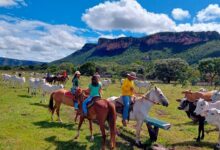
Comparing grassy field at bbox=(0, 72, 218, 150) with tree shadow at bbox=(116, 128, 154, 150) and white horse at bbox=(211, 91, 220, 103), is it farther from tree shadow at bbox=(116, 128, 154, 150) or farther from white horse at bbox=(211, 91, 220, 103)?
white horse at bbox=(211, 91, 220, 103)

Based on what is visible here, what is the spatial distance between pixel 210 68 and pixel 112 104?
8923cm

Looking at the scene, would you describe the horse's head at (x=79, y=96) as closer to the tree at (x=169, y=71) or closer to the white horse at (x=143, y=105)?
the white horse at (x=143, y=105)

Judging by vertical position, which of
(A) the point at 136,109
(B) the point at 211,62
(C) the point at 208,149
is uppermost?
(B) the point at 211,62

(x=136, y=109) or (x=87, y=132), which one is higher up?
(x=136, y=109)

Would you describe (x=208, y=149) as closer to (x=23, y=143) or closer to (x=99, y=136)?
(x=99, y=136)

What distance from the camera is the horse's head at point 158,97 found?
46.7 ft

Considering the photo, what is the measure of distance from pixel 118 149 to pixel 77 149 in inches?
75.3

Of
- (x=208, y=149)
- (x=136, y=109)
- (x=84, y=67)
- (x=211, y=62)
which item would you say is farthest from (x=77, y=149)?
(x=84, y=67)

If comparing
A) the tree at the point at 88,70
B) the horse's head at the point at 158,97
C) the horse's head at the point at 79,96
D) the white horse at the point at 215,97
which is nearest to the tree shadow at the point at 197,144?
the horse's head at the point at 158,97

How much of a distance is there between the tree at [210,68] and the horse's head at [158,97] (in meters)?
84.8

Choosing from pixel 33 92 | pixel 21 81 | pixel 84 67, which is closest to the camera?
pixel 33 92

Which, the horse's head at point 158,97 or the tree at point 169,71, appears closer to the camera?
the horse's head at point 158,97

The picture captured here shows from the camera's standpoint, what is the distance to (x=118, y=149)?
1362cm

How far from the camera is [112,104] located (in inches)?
490
